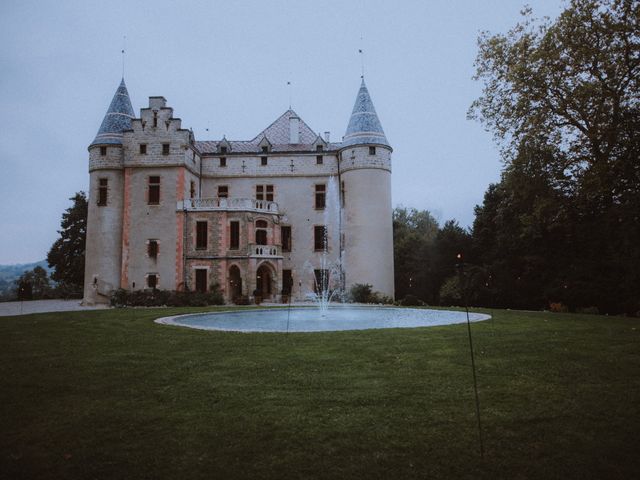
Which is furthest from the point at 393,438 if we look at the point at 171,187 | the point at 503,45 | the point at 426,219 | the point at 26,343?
the point at 426,219

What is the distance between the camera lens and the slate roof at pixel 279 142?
3631cm

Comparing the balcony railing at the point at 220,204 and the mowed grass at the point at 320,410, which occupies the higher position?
the balcony railing at the point at 220,204

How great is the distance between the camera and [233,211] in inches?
1228

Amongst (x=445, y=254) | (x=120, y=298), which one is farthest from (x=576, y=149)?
(x=120, y=298)

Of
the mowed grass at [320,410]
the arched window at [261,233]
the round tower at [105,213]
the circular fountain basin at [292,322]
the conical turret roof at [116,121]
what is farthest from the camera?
the conical turret roof at [116,121]

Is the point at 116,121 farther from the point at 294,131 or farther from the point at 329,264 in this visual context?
the point at 329,264

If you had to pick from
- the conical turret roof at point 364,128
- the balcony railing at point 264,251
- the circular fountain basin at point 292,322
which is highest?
the conical turret roof at point 364,128

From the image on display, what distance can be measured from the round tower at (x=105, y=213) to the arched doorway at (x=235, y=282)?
789 cm

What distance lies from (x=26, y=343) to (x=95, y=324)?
3.77m

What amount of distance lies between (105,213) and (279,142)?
14.0 metres

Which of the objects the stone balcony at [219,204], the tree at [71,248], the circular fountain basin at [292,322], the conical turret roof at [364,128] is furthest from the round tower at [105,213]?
the circular fountain basin at [292,322]

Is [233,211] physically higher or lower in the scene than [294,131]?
lower

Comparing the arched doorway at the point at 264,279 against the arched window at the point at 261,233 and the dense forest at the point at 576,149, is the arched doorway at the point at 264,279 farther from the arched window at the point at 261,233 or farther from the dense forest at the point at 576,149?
the dense forest at the point at 576,149

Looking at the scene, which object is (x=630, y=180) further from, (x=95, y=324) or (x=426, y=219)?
(x=426, y=219)
